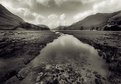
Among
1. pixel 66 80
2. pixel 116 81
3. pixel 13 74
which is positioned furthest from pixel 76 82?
pixel 13 74

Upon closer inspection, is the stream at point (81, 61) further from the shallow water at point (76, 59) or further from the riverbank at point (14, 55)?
the riverbank at point (14, 55)

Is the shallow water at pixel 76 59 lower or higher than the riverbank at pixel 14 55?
lower

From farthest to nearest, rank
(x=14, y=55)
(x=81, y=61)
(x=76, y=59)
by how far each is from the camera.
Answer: (x=14, y=55) < (x=76, y=59) < (x=81, y=61)

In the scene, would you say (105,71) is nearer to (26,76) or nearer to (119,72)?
(119,72)

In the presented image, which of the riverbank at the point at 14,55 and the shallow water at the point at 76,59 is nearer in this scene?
the riverbank at the point at 14,55

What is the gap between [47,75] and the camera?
8812 mm

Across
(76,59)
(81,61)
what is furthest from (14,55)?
(81,61)

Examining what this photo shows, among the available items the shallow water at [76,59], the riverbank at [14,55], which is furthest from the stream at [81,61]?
the riverbank at [14,55]

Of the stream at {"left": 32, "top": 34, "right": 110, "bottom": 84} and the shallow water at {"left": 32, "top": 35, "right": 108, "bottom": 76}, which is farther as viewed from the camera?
the shallow water at {"left": 32, "top": 35, "right": 108, "bottom": 76}

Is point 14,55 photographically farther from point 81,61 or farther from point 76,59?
point 81,61

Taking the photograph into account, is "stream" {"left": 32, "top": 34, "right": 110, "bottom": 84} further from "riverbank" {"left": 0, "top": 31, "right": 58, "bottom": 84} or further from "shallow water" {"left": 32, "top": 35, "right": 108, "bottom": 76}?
"riverbank" {"left": 0, "top": 31, "right": 58, "bottom": 84}

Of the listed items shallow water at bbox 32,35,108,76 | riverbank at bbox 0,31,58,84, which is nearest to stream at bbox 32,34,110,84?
shallow water at bbox 32,35,108,76

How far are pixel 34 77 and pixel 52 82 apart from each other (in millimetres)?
1873

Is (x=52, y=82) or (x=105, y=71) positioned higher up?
(x=52, y=82)
